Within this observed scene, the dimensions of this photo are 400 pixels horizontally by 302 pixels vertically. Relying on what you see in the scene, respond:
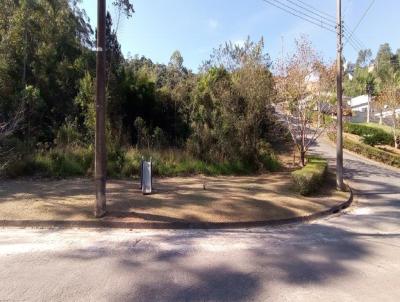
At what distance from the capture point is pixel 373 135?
33.6m

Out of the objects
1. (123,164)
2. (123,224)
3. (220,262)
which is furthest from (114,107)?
(220,262)

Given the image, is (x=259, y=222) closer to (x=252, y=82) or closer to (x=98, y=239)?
(x=98, y=239)

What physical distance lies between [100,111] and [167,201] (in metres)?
3.26

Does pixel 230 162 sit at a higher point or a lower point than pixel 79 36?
lower

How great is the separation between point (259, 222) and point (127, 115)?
1340 cm

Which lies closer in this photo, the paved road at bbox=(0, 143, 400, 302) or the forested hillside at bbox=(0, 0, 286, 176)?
the paved road at bbox=(0, 143, 400, 302)

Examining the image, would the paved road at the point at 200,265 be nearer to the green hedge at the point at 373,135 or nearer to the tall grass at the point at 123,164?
the tall grass at the point at 123,164

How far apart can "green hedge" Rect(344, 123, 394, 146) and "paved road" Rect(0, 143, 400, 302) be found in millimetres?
25176

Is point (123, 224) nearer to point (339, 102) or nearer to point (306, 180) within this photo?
point (306, 180)

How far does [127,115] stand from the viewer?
21609 mm

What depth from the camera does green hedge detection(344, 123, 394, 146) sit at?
1293 inches

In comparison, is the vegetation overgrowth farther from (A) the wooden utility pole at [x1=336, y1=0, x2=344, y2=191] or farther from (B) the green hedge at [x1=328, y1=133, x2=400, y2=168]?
(B) the green hedge at [x1=328, y1=133, x2=400, y2=168]

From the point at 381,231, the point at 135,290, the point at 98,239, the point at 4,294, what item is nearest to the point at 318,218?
the point at 381,231

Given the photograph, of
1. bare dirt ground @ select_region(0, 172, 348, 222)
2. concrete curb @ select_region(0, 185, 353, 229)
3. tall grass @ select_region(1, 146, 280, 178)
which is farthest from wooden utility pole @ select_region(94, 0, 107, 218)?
tall grass @ select_region(1, 146, 280, 178)
